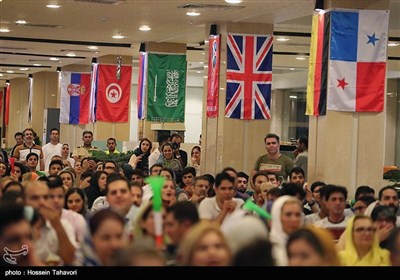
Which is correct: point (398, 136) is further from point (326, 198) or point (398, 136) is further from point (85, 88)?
point (326, 198)

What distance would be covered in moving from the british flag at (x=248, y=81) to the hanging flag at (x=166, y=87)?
5.05 m

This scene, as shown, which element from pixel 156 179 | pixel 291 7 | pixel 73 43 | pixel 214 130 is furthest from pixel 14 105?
pixel 156 179

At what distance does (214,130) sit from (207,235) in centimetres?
1499

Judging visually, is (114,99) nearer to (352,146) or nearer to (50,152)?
(50,152)

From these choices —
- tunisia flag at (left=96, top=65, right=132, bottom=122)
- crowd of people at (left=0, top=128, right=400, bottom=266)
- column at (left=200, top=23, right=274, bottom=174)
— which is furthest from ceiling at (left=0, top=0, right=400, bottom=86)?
crowd of people at (left=0, top=128, right=400, bottom=266)

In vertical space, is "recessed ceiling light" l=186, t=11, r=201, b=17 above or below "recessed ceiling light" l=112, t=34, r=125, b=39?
below

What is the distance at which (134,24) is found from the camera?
21.5 m

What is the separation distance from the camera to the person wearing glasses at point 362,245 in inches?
309

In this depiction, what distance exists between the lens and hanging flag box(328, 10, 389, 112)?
15.0m

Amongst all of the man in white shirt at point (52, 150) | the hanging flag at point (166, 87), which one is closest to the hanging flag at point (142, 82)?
the hanging flag at point (166, 87)

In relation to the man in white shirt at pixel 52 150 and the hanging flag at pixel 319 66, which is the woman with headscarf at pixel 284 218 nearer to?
the hanging flag at pixel 319 66

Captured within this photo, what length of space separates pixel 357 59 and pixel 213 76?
5484 mm

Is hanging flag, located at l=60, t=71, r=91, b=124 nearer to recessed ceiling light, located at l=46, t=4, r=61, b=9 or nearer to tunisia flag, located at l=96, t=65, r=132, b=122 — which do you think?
tunisia flag, located at l=96, t=65, r=132, b=122

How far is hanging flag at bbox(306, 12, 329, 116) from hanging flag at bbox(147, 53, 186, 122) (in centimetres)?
936
